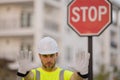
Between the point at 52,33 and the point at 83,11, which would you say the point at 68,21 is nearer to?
the point at 83,11

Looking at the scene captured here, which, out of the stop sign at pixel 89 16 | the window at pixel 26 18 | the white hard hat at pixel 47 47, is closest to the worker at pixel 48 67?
the white hard hat at pixel 47 47

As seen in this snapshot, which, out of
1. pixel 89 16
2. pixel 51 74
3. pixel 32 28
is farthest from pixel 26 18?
pixel 51 74

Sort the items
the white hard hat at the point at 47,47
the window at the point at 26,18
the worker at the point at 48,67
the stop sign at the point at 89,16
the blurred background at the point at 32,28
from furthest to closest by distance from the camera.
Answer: the window at the point at 26,18
the blurred background at the point at 32,28
the stop sign at the point at 89,16
the white hard hat at the point at 47,47
the worker at the point at 48,67

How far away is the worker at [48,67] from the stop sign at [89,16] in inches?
64.6

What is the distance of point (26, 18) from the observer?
159ft

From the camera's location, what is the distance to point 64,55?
49.9m

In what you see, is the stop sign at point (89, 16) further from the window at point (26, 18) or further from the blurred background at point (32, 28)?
the window at point (26, 18)

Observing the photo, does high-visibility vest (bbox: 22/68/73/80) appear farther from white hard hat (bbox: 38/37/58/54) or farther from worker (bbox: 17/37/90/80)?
white hard hat (bbox: 38/37/58/54)

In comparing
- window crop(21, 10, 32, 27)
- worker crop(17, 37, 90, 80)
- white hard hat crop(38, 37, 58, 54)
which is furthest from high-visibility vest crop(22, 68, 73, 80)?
window crop(21, 10, 32, 27)

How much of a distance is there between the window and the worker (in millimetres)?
41260

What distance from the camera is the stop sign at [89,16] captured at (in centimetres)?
791

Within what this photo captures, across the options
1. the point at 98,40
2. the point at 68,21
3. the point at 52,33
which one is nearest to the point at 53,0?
the point at 52,33

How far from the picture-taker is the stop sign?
791cm

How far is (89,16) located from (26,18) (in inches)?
1601
